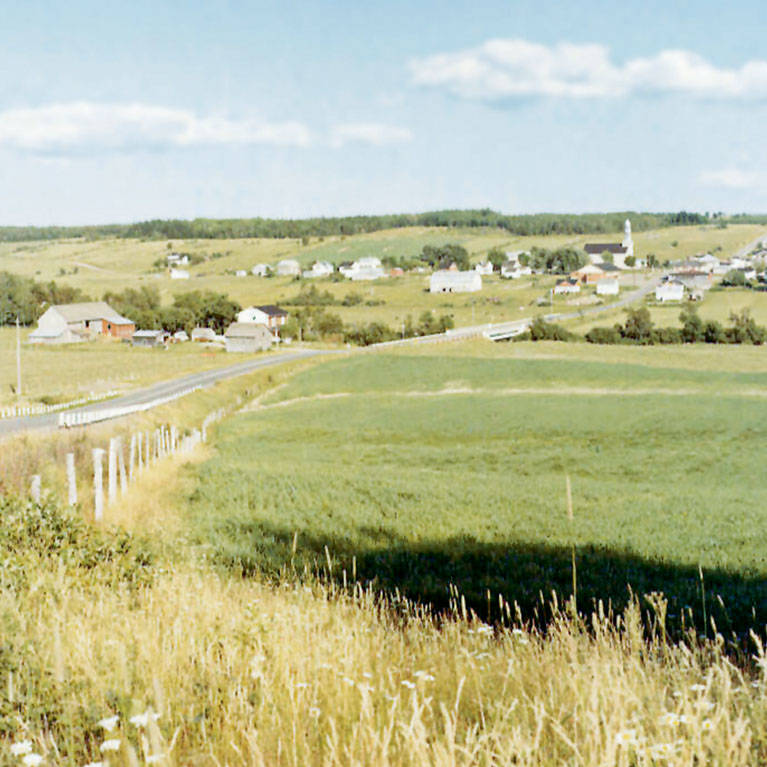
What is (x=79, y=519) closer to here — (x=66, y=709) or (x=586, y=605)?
(x=66, y=709)

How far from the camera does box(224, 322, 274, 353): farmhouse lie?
344ft

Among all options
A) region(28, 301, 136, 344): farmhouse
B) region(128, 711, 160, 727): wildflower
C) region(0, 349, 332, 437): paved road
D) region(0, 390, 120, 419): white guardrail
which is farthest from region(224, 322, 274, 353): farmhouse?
region(128, 711, 160, 727): wildflower

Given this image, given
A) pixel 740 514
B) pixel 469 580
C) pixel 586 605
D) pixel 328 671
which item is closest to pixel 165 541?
pixel 469 580

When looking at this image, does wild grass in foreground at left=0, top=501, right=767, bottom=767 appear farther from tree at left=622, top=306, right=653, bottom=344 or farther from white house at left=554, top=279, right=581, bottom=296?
white house at left=554, top=279, right=581, bottom=296

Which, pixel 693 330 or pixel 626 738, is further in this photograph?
pixel 693 330

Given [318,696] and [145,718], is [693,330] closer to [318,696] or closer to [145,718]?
[318,696]

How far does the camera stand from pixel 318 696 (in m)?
5.13

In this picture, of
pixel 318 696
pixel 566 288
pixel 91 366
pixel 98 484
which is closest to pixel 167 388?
pixel 91 366

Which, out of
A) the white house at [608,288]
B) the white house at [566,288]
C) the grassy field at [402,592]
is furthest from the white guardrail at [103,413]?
the white house at [608,288]

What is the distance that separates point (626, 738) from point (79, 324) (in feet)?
401

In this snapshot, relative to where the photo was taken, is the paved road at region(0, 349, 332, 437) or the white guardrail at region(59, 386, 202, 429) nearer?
the white guardrail at region(59, 386, 202, 429)

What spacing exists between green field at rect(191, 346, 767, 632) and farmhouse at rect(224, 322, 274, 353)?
44.0m

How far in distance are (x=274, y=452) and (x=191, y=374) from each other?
37.9m

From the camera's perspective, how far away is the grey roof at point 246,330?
106 m
